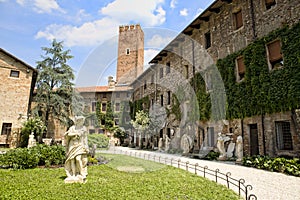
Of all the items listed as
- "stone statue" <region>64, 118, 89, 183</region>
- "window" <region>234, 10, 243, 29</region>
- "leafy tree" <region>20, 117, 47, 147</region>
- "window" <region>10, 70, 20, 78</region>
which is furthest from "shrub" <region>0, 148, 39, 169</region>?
"window" <region>10, 70, 20, 78</region>

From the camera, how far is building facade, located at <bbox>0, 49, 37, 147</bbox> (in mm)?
21328

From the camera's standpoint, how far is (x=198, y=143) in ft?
52.7

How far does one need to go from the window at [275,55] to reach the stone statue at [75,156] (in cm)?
1047

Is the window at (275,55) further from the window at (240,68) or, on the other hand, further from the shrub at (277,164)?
the shrub at (277,164)

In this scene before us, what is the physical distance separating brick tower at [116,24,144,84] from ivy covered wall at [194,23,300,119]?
1061 inches

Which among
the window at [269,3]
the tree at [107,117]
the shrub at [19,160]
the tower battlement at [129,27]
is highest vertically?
the tower battlement at [129,27]

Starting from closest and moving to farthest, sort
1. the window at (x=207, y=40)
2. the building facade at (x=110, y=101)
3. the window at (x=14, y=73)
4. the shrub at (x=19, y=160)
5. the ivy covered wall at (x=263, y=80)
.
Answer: the shrub at (x=19, y=160), the ivy covered wall at (x=263, y=80), the window at (x=207, y=40), the window at (x=14, y=73), the building facade at (x=110, y=101)

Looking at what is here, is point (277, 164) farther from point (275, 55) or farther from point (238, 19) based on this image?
point (238, 19)

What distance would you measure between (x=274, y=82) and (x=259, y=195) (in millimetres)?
7076

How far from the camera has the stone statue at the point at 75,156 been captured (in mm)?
6473

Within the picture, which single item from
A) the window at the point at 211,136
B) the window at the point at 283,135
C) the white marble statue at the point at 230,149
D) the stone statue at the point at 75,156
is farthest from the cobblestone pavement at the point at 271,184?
the window at the point at 211,136

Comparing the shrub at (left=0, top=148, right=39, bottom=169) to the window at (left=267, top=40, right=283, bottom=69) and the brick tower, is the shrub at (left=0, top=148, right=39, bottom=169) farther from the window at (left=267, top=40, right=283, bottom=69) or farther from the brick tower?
the brick tower

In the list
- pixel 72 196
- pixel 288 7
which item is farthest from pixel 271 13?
pixel 72 196

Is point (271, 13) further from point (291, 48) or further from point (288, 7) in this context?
point (291, 48)
